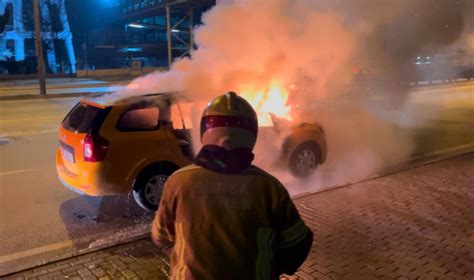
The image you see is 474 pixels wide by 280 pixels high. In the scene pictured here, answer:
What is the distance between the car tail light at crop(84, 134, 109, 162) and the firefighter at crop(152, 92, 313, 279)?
349 centimetres

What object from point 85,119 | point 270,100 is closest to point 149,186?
point 85,119

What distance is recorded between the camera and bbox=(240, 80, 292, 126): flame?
21.7 ft

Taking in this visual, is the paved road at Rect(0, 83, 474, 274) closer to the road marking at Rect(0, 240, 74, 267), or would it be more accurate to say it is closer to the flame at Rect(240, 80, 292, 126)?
the road marking at Rect(0, 240, 74, 267)

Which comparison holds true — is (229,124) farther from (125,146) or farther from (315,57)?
(315,57)

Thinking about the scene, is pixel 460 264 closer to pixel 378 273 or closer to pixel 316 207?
pixel 378 273

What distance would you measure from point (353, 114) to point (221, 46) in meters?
4.74

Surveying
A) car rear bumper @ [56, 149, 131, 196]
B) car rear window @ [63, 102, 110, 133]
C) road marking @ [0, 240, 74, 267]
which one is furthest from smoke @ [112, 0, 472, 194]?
road marking @ [0, 240, 74, 267]

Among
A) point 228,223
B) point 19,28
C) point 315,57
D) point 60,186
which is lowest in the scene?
point 60,186

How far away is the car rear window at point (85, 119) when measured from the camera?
532 cm

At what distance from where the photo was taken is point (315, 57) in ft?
24.1

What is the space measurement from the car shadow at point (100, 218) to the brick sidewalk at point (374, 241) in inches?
26.1

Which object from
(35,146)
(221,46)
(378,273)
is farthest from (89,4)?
(378,273)

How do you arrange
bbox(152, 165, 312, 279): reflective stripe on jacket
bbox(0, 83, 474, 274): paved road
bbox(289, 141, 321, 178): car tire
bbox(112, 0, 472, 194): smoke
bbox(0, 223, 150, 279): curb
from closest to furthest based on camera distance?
bbox(152, 165, 312, 279): reflective stripe on jacket < bbox(0, 223, 150, 279): curb < bbox(0, 83, 474, 274): paved road < bbox(112, 0, 472, 194): smoke < bbox(289, 141, 321, 178): car tire

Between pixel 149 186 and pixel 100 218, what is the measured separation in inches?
26.3
